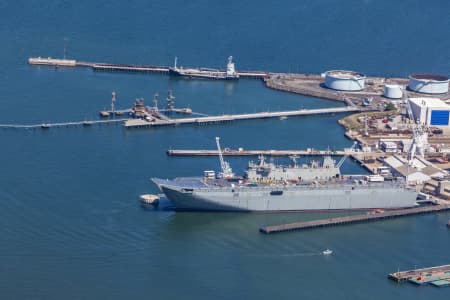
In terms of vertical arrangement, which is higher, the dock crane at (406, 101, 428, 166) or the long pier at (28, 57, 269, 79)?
the long pier at (28, 57, 269, 79)

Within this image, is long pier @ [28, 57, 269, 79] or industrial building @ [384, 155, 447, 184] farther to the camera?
long pier @ [28, 57, 269, 79]

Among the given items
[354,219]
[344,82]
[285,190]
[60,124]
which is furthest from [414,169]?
[60,124]

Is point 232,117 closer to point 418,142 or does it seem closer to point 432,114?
point 432,114

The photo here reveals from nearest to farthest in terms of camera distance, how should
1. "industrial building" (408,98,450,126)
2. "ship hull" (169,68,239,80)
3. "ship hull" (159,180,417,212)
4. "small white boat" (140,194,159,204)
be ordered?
"ship hull" (159,180,417,212) < "small white boat" (140,194,159,204) < "industrial building" (408,98,450,126) < "ship hull" (169,68,239,80)

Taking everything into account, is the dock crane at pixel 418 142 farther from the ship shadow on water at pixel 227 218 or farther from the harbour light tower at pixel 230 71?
the harbour light tower at pixel 230 71

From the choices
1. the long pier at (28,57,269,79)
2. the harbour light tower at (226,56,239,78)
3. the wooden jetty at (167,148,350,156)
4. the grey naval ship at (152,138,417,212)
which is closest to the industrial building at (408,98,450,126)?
the wooden jetty at (167,148,350,156)

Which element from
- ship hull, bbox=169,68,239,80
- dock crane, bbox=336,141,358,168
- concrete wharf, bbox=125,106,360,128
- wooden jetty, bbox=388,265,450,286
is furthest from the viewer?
ship hull, bbox=169,68,239,80

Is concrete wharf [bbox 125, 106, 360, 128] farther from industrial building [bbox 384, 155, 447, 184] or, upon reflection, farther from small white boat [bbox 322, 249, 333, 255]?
small white boat [bbox 322, 249, 333, 255]
